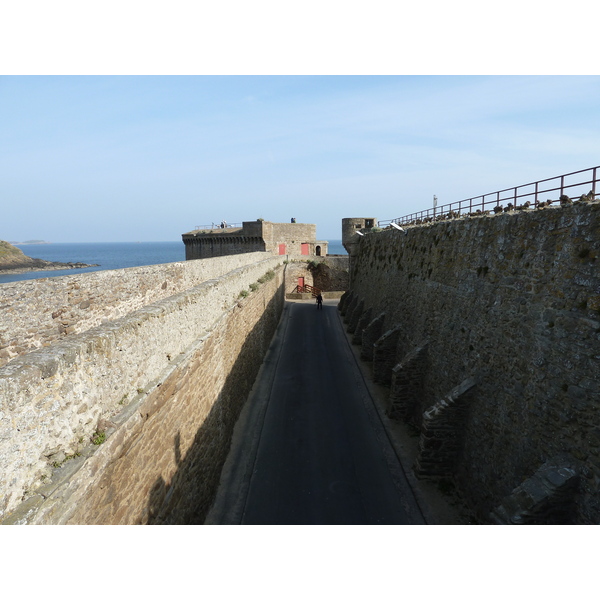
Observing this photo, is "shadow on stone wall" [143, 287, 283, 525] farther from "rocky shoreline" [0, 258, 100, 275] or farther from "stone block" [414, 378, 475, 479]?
"rocky shoreline" [0, 258, 100, 275]

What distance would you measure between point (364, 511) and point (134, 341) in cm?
627

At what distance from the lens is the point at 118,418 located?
4.89 metres

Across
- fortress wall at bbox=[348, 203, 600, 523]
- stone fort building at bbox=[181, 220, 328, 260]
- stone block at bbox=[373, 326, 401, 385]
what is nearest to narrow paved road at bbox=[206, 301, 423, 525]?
stone block at bbox=[373, 326, 401, 385]

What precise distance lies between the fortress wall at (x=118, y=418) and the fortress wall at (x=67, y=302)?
293 centimetres

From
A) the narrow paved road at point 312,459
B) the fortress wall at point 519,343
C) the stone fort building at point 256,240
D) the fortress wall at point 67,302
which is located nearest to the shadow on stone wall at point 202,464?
the narrow paved road at point 312,459

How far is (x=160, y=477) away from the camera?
20.0 ft

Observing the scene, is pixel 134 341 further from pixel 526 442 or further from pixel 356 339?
pixel 356 339

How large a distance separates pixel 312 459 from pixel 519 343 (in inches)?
236

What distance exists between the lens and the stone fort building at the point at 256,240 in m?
42.1

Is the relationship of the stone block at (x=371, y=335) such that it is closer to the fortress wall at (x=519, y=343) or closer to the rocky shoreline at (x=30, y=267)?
the fortress wall at (x=519, y=343)

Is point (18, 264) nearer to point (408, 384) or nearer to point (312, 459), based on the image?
point (312, 459)

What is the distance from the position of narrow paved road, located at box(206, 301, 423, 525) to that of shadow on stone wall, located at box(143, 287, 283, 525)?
495mm

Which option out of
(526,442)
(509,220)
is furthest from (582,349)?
(509,220)

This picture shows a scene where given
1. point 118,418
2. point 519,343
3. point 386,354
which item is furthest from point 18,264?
point 519,343
